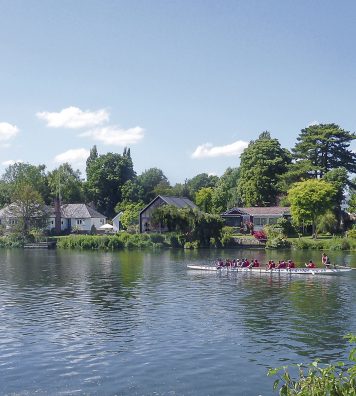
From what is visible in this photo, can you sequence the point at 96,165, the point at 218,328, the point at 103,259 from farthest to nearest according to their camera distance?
the point at 96,165, the point at 103,259, the point at 218,328

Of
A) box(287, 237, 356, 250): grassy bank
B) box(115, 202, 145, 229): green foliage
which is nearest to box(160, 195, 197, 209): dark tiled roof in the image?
box(115, 202, 145, 229): green foliage

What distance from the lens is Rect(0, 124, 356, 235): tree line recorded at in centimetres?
9831

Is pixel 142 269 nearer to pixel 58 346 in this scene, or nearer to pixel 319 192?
pixel 58 346

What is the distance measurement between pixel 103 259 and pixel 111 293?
109 ft

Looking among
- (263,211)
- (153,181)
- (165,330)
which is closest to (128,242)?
(263,211)

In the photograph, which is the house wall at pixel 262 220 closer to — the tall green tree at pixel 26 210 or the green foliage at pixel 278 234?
the green foliage at pixel 278 234

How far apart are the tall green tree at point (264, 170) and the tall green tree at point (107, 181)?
139 feet

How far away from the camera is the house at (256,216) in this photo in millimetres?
107438

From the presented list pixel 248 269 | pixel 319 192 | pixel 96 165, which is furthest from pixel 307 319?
pixel 96 165

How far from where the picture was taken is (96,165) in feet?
489

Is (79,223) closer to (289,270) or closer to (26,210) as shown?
(26,210)

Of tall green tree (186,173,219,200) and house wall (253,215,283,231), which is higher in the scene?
tall green tree (186,173,219,200)

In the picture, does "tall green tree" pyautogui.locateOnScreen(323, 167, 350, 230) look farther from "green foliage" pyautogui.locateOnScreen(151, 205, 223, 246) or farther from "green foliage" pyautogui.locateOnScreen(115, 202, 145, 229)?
"green foliage" pyautogui.locateOnScreen(115, 202, 145, 229)

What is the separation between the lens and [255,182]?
388 ft
